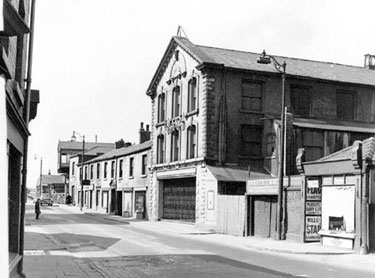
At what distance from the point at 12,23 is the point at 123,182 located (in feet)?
145

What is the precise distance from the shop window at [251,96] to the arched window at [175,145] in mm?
5995

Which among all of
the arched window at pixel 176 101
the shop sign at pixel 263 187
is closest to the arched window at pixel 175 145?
the arched window at pixel 176 101

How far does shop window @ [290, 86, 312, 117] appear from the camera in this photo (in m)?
33.5

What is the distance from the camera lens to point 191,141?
111ft

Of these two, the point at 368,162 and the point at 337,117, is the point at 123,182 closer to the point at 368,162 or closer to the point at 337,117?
the point at 337,117

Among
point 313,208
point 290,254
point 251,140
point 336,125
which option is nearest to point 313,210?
point 313,208

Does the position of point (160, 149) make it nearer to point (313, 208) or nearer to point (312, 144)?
point (312, 144)

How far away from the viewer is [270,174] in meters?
31.5

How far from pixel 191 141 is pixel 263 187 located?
9985 mm

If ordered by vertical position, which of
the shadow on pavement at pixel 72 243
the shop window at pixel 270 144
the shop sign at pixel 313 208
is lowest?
the shadow on pavement at pixel 72 243

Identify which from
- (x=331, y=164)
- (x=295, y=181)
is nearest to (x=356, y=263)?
(x=331, y=164)

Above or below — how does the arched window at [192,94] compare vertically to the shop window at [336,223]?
above

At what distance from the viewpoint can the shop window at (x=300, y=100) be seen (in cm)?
3350

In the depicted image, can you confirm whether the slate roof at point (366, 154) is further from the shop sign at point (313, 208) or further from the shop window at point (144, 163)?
the shop window at point (144, 163)
